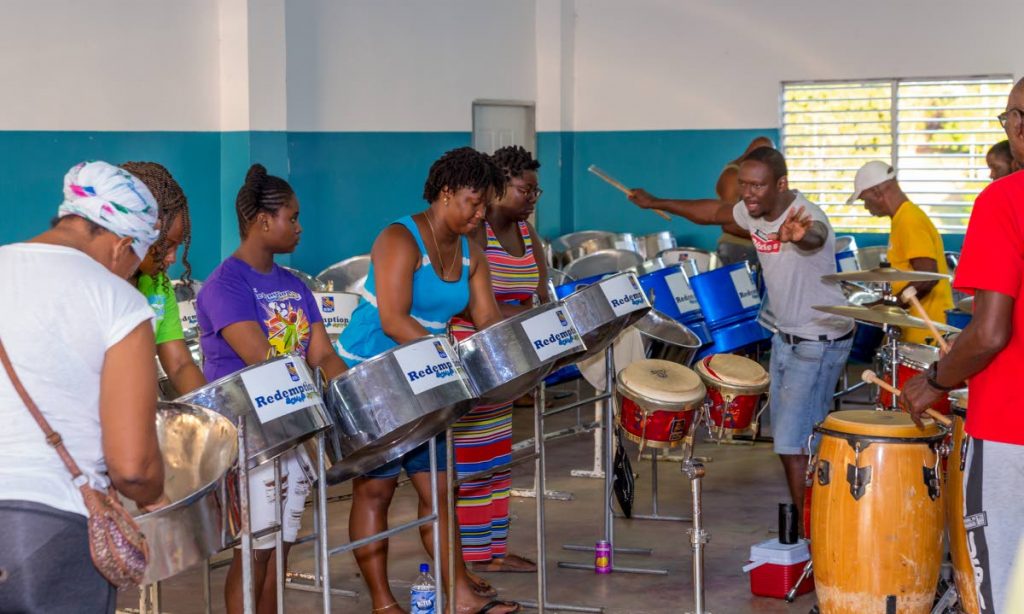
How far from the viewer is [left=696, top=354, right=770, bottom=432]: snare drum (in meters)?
3.87

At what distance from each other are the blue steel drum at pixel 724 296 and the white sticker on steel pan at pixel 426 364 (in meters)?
2.18

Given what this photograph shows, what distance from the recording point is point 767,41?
8.25 m

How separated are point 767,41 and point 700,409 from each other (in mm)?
4981

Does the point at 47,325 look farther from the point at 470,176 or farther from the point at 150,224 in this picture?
the point at 470,176

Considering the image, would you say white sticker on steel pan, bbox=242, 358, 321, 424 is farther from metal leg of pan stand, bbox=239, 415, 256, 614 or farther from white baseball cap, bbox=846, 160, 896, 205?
white baseball cap, bbox=846, 160, 896, 205

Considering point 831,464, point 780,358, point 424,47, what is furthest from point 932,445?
point 424,47

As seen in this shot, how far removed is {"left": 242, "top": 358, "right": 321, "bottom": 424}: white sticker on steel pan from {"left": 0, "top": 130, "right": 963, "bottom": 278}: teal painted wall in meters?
3.60

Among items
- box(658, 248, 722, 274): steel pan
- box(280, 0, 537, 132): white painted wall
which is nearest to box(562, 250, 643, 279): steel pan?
box(658, 248, 722, 274): steel pan

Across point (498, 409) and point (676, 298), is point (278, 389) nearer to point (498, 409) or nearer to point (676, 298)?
point (498, 409)

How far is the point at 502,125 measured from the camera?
8.31 m

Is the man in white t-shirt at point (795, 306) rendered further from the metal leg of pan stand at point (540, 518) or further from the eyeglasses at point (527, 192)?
the metal leg of pan stand at point (540, 518)

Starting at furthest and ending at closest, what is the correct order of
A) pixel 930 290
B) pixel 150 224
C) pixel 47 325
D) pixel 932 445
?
pixel 930 290 → pixel 932 445 → pixel 150 224 → pixel 47 325

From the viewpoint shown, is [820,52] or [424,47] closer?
[424,47]

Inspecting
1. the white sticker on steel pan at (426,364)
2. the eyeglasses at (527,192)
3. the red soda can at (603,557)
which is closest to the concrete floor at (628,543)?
the red soda can at (603,557)
